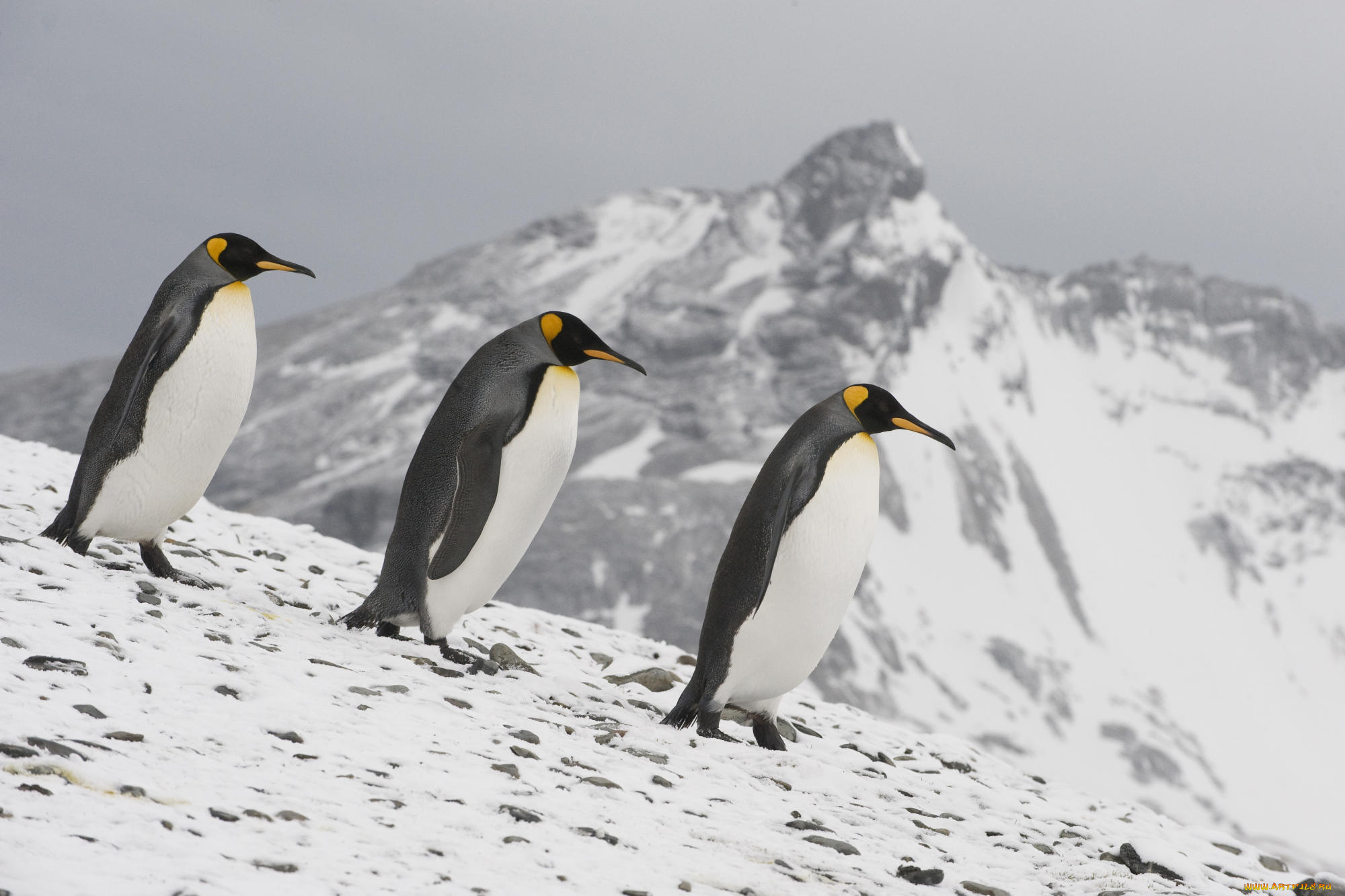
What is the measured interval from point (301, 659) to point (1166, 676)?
145 m

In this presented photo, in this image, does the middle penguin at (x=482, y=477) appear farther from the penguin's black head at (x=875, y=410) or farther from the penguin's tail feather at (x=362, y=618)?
the penguin's black head at (x=875, y=410)

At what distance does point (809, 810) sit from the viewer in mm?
5422

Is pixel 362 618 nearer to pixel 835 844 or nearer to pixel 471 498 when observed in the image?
pixel 471 498

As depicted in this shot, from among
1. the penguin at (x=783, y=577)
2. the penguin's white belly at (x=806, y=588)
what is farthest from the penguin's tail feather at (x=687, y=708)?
the penguin's white belly at (x=806, y=588)

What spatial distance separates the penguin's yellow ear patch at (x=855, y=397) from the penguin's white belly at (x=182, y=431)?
3.43 meters

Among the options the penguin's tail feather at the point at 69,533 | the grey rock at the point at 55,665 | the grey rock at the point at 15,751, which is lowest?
the grey rock at the point at 15,751

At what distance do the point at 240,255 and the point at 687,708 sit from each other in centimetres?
375

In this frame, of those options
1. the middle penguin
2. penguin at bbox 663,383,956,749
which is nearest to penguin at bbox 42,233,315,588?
the middle penguin

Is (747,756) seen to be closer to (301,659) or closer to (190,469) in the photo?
(301,659)

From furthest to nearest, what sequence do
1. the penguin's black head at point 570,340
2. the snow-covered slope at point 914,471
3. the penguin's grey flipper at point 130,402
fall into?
the snow-covered slope at point 914,471
the penguin's black head at point 570,340
the penguin's grey flipper at point 130,402

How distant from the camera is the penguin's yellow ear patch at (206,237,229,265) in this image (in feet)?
22.5

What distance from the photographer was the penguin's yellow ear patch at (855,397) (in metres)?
6.87

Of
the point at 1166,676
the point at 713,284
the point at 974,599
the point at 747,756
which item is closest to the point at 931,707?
the point at 974,599

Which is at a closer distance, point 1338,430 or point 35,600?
point 35,600
